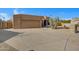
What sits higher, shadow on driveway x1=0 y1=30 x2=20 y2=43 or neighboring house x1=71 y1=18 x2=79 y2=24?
neighboring house x1=71 y1=18 x2=79 y2=24

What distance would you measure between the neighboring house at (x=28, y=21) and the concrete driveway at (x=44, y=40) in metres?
0.08

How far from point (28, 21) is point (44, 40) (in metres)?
0.43

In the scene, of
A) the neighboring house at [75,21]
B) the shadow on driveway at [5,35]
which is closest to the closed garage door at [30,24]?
the shadow on driveway at [5,35]

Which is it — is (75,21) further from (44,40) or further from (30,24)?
(30,24)

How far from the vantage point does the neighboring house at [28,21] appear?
6.79 meters

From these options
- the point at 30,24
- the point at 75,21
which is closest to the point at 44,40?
the point at 30,24

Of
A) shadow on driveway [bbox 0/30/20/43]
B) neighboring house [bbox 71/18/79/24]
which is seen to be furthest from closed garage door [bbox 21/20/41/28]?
neighboring house [bbox 71/18/79/24]

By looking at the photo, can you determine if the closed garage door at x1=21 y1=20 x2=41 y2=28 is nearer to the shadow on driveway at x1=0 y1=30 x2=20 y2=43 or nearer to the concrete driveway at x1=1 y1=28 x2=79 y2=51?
the concrete driveway at x1=1 y1=28 x2=79 y2=51

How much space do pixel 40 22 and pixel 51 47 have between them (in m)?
0.47

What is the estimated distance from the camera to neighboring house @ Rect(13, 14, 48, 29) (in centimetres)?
679

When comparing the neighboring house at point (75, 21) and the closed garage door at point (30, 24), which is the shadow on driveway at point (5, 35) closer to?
the closed garage door at point (30, 24)

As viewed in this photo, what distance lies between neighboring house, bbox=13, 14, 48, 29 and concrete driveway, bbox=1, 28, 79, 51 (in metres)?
0.08

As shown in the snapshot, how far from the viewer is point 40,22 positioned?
22.4 feet

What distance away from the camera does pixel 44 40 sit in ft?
22.2
